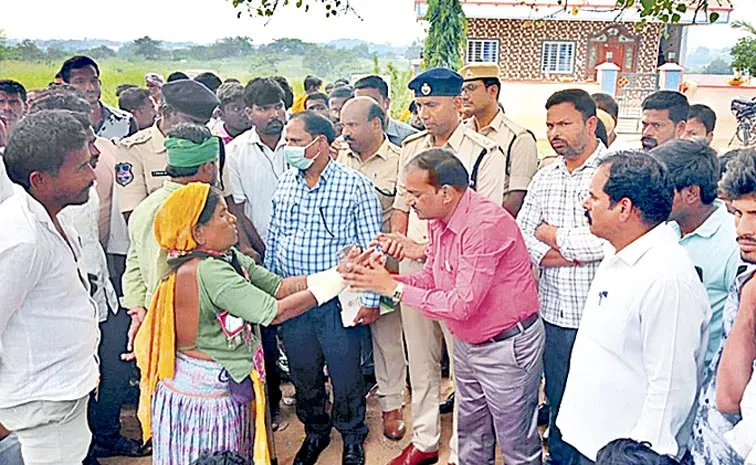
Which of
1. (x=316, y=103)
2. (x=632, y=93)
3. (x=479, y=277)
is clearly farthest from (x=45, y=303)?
(x=632, y=93)

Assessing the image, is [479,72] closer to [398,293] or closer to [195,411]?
[398,293]

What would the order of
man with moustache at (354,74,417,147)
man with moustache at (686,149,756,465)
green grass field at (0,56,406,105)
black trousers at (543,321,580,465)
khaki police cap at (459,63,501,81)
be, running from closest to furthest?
man with moustache at (686,149,756,465)
black trousers at (543,321,580,465)
khaki police cap at (459,63,501,81)
man with moustache at (354,74,417,147)
green grass field at (0,56,406,105)

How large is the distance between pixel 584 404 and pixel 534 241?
1056 mm

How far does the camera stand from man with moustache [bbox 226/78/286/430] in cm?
402

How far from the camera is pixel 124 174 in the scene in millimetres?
3777

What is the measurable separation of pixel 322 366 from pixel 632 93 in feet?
54.6

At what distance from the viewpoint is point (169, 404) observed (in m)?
2.59

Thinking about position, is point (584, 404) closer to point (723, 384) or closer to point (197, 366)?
point (723, 384)

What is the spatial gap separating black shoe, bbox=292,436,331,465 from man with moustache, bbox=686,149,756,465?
2.21 meters

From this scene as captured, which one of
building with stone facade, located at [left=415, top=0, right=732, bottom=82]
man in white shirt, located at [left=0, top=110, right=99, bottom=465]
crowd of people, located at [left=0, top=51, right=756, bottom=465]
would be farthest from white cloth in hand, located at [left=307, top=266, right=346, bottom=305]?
building with stone facade, located at [left=415, top=0, right=732, bottom=82]

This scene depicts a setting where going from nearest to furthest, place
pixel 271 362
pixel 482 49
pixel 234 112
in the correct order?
pixel 271 362, pixel 234 112, pixel 482 49

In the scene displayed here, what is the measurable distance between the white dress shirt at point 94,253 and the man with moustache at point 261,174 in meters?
0.78

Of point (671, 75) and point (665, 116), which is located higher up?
point (671, 75)

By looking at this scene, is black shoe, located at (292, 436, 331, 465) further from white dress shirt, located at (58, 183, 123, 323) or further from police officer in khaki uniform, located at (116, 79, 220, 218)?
police officer in khaki uniform, located at (116, 79, 220, 218)
